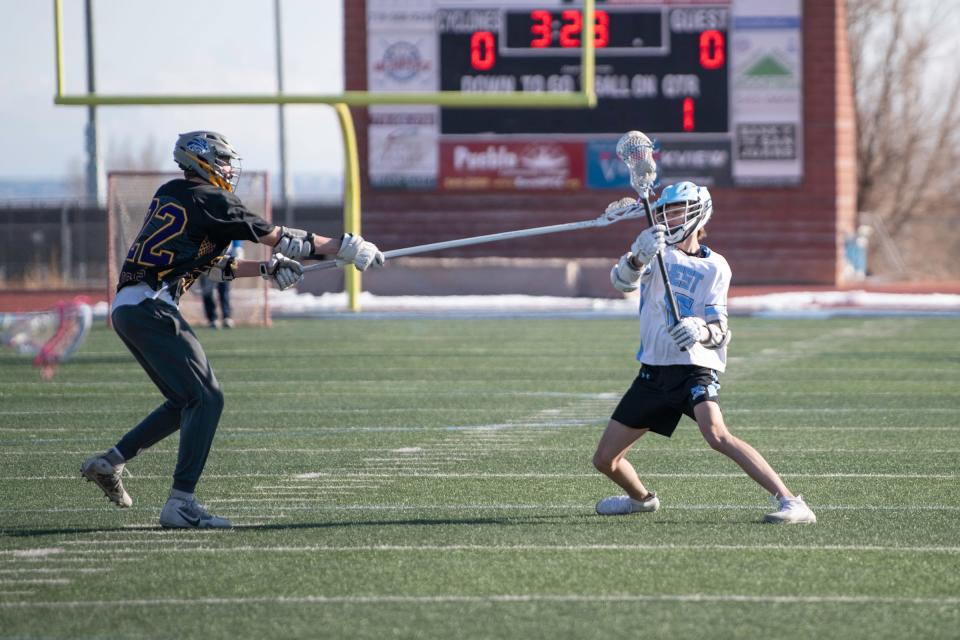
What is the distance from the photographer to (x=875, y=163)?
40.6m

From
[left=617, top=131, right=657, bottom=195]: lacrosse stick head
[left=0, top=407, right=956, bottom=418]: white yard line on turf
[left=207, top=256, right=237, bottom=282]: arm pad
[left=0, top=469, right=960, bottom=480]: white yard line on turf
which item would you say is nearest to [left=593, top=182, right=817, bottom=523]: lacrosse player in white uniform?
[left=617, top=131, right=657, bottom=195]: lacrosse stick head

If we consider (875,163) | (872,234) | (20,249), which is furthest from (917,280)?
(20,249)

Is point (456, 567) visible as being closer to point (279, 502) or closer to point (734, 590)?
point (734, 590)

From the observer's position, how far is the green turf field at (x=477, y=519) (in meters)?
5.37

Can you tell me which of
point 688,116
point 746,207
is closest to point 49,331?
point 688,116

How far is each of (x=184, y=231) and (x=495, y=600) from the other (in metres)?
2.30

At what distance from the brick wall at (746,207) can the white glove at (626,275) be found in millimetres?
21895

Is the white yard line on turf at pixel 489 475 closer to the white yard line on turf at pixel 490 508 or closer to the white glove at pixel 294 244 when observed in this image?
the white yard line on turf at pixel 490 508

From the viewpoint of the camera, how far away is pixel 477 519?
7109 millimetres

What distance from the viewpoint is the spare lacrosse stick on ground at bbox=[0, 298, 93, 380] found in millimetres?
8359

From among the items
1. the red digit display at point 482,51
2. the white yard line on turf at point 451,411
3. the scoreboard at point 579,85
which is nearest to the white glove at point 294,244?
the white yard line on turf at point 451,411

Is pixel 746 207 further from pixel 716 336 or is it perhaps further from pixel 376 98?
pixel 716 336

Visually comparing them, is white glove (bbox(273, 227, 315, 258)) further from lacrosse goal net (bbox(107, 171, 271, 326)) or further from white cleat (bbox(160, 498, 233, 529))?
lacrosse goal net (bbox(107, 171, 271, 326))

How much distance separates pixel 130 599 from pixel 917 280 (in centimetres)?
3173
